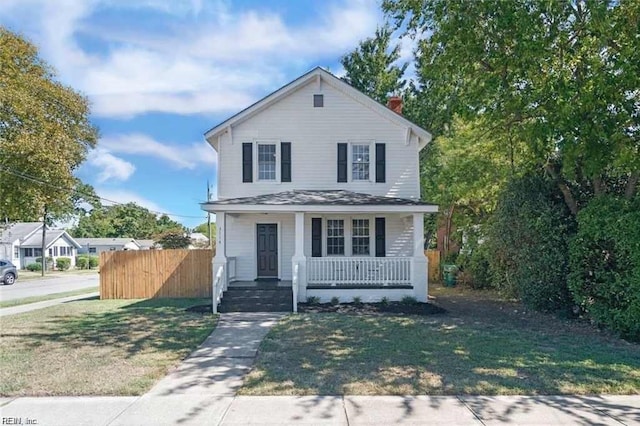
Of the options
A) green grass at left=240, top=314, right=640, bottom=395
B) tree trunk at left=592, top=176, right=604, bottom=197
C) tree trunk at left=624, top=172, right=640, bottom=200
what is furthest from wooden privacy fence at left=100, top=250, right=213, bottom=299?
tree trunk at left=624, top=172, right=640, bottom=200

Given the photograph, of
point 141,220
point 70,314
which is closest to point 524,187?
point 70,314

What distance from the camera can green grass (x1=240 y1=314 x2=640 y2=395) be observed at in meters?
5.57

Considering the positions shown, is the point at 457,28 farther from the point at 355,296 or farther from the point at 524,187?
the point at 355,296

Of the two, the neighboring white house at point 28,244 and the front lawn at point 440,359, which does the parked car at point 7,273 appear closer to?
the neighboring white house at point 28,244

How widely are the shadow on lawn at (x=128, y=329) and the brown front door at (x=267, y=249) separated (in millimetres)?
3211

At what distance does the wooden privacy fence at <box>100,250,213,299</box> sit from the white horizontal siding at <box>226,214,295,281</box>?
159cm

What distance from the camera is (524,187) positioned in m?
11.7

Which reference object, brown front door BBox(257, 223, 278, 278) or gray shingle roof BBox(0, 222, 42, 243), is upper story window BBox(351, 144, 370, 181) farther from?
gray shingle roof BBox(0, 222, 42, 243)

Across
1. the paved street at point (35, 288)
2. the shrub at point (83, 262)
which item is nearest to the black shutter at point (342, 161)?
the paved street at point (35, 288)

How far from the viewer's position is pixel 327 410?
190 inches

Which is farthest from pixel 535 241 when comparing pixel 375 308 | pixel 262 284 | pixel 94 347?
pixel 94 347

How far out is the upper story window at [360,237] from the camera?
15219mm

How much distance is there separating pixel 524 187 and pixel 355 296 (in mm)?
5754

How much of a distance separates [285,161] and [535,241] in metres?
8.44
